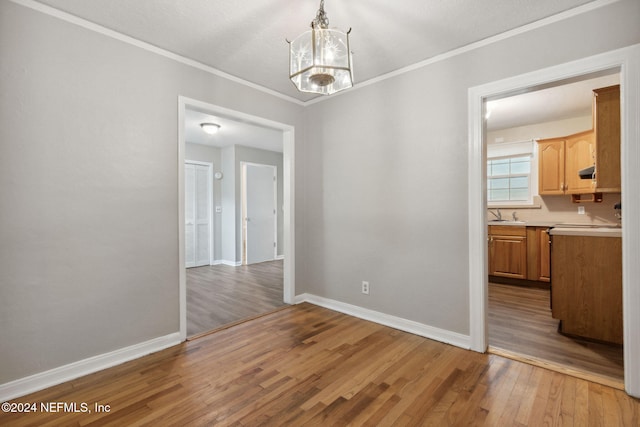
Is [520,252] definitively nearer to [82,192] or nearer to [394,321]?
[394,321]

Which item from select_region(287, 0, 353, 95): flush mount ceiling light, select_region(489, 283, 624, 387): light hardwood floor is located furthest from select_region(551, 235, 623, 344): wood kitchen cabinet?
select_region(287, 0, 353, 95): flush mount ceiling light

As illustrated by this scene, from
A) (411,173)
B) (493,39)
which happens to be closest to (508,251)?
(411,173)

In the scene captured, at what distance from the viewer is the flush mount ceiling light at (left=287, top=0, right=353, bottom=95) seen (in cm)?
154

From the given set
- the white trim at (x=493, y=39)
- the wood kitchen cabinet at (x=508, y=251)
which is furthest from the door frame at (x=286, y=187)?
the wood kitchen cabinet at (x=508, y=251)

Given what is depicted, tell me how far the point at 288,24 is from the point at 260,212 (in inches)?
190

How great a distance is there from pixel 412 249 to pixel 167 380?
7.42ft

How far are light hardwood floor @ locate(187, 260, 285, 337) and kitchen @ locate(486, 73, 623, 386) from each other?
8.30 feet

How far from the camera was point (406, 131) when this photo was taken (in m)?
2.82

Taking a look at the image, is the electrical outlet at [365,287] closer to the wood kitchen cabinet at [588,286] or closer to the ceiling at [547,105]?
the wood kitchen cabinet at [588,286]

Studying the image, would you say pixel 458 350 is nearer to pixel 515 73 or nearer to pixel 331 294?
pixel 331 294

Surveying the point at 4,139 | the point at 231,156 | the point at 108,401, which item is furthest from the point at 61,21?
the point at 231,156

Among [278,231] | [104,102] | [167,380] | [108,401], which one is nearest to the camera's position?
[108,401]

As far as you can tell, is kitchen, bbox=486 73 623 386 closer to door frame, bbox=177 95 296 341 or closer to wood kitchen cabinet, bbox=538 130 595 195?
wood kitchen cabinet, bbox=538 130 595 195

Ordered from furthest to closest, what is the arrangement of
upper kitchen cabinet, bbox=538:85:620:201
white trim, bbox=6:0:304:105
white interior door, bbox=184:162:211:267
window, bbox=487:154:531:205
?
white interior door, bbox=184:162:211:267 < window, bbox=487:154:531:205 < upper kitchen cabinet, bbox=538:85:620:201 < white trim, bbox=6:0:304:105
